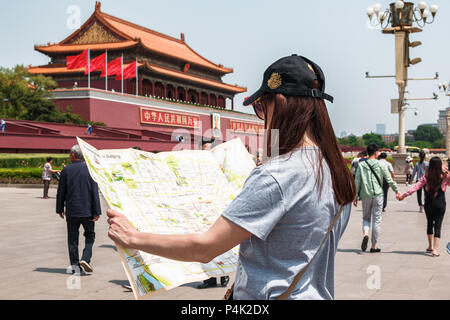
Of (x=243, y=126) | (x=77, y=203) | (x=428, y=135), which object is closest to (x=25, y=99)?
(x=243, y=126)

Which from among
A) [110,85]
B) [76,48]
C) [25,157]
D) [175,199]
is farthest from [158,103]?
[175,199]

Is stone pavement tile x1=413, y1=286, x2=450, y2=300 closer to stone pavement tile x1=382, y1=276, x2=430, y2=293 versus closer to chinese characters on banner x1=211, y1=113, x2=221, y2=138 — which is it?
stone pavement tile x1=382, y1=276, x2=430, y2=293

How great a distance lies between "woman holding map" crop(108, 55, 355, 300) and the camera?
4.79ft

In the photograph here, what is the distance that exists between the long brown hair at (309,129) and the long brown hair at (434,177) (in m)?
5.86

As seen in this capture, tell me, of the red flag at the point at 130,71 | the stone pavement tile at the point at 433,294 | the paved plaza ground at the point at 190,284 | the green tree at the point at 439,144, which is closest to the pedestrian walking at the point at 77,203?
the paved plaza ground at the point at 190,284

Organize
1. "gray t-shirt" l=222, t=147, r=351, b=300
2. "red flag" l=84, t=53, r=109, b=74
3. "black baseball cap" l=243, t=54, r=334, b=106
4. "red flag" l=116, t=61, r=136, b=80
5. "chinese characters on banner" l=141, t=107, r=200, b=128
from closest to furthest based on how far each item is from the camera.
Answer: "gray t-shirt" l=222, t=147, r=351, b=300, "black baseball cap" l=243, t=54, r=334, b=106, "red flag" l=84, t=53, r=109, b=74, "red flag" l=116, t=61, r=136, b=80, "chinese characters on banner" l=141, t=107, r=200, b=128

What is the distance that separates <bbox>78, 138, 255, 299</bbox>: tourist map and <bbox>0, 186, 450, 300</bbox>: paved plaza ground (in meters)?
2.97

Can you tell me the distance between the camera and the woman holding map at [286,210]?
1.46 meters

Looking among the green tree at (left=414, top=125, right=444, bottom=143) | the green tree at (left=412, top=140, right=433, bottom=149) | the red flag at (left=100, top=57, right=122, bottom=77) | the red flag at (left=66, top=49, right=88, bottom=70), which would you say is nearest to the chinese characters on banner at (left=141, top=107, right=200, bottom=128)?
the red flag at (left=100, top=57, right=122, bottom=77)

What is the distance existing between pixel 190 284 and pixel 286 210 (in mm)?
4255

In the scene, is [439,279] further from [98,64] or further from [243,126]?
[243,126]

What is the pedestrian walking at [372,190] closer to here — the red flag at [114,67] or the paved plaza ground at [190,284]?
the paved plaza ground at [190,284]

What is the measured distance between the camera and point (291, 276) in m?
1.49
